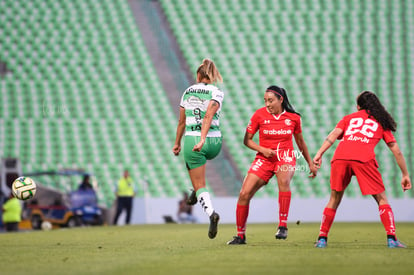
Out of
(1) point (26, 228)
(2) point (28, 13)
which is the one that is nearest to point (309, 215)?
(1) point (26, 228)

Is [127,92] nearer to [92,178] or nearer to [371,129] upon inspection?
[92,178]

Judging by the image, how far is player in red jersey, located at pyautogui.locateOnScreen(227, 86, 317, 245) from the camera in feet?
27.9

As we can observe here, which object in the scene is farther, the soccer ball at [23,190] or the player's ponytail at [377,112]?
the soccer ball at [23,190]

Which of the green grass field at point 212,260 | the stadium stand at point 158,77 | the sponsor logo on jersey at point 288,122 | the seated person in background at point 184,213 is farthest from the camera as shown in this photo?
the stadium stand at point 158,77

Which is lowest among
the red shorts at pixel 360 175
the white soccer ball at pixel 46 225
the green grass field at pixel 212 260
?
the white soccer ball at pixel 46 225

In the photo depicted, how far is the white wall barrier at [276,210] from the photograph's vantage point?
68.0ft

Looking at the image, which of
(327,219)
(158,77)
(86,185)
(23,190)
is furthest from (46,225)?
(327,219)

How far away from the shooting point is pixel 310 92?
2484 centimetres

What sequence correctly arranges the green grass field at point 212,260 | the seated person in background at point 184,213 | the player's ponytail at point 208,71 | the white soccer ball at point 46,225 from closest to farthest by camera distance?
the green grass field at point 212,260, the player's ponytail at point 208,71, the white soccer ball at point 46,225, the seated person in background at point 184,213

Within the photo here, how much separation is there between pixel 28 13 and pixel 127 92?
5328 mm

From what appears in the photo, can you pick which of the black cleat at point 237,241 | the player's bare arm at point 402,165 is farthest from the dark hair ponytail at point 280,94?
the black cleat at point 237,241

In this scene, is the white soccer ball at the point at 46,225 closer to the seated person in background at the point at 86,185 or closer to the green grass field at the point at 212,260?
the seated person in background at the point at 86,185

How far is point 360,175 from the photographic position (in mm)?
7668

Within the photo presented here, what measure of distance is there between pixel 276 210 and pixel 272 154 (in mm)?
12785
